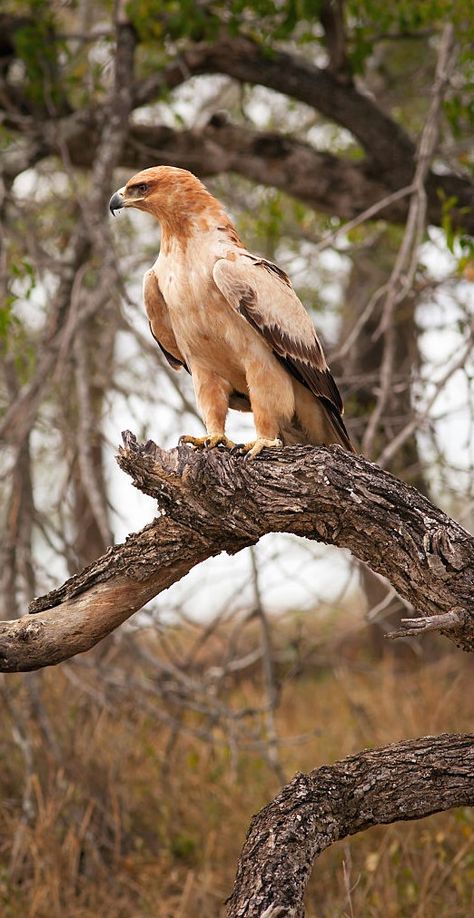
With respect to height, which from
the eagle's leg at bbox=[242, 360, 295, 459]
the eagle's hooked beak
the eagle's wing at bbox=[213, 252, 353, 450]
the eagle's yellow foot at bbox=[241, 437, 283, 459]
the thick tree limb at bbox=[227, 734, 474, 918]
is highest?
the eagle's hooked beak

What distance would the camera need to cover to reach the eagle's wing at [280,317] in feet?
12.4

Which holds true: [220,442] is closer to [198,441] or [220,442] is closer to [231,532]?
[198,441]

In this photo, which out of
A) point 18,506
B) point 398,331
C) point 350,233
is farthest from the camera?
point 398,331

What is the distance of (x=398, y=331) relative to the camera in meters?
10.4

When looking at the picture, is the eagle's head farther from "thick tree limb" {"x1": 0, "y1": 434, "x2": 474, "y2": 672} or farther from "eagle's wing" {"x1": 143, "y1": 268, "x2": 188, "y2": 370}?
"thick tree limb" {"x1": 0, "y1": 434, "x2": 474, "y2": 672}

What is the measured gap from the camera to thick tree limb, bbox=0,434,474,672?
10.1 ft

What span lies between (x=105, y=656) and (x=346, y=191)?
334 centimetres

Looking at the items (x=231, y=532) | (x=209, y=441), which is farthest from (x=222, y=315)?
(x=231, y=532)

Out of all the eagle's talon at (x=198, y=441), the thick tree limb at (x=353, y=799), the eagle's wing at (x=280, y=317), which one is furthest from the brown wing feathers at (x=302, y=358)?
the thick tree limb at (x=353, y=799)

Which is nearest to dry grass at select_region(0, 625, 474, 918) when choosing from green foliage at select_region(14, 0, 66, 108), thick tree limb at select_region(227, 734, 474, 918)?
thick tree limb at select_region(227, 734, 474, 918)

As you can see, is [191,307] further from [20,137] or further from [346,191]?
[20,137]

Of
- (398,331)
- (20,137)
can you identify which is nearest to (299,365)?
(20,137)

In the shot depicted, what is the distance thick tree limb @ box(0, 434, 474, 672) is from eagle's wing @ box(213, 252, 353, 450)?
78 cm

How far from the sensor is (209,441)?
395 cm
